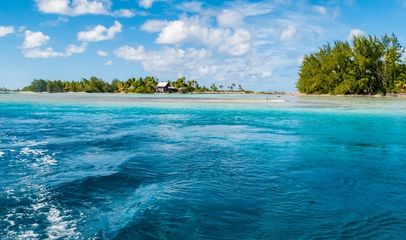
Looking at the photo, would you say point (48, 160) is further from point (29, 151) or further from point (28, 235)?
point (28, 235)

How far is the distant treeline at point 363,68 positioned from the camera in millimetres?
73312

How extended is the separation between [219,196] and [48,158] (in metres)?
5.91

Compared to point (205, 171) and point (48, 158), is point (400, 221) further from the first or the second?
point (48, 158)

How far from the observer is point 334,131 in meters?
18.8

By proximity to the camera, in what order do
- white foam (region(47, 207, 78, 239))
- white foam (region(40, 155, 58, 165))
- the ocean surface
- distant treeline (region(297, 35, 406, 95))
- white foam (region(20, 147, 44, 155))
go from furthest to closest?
distant treeline (region(297, 35, 406, 95))
white foam (region(20, 147, 44, 155))
white foam (region(40, 155, 58, 165))
the ocean surface
white foam (region(47, 207, 78, 239))

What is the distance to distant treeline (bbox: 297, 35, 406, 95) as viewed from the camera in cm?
7331

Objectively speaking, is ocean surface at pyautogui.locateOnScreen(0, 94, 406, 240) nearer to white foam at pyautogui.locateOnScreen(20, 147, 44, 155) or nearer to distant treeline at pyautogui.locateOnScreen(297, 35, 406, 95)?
white foam at pyautogui.locateOnScreen(20, 147, 44, 155)

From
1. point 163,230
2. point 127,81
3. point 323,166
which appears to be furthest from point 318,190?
point 127,81

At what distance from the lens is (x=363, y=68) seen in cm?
7531

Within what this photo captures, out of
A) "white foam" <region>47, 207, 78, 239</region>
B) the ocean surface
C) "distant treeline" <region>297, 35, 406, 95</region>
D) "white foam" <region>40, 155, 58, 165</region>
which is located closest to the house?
"distant treeline" <region>297, 35, 406, 95</region>

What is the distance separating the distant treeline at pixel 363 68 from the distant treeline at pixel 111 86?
203 ft

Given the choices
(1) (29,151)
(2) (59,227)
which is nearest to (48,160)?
(1) (29,151)

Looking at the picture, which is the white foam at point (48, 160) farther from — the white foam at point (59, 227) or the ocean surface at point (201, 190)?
the white foam at point (59, 227)

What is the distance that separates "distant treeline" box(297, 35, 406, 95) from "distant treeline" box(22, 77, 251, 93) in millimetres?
61940
